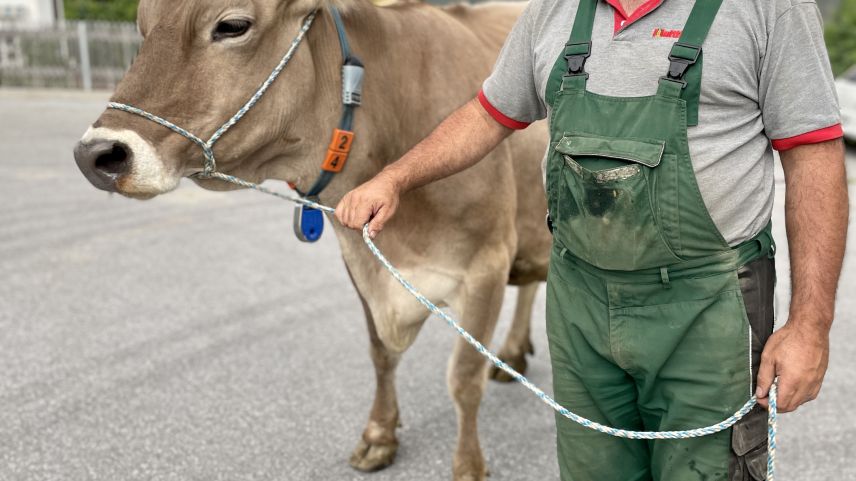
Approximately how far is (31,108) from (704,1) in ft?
43.1

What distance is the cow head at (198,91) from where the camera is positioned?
1.89m

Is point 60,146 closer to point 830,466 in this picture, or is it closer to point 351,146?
point 351,146

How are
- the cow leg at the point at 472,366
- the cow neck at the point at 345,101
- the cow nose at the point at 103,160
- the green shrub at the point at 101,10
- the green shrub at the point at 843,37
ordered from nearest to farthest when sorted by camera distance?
the cow nose at the point at 103,160, the cow neck at the point at 345,101, the cow leg at the point at 472,366, the green shrub at the point at 843,37, the green shrub at the point at 101,10

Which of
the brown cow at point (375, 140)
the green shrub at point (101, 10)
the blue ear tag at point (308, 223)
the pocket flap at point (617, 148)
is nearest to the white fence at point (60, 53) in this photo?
the green shrub at point (101, 10)

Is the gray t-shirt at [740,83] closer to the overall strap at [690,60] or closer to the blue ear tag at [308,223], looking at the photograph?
the overall strap at [690,60]

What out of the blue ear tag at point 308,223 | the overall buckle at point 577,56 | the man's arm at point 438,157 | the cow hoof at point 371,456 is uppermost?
the overall buckle at point 577,56

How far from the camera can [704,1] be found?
5.06 ft

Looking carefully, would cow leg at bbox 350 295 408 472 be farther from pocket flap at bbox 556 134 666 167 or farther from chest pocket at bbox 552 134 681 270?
pocket flap at bbox 556 134 666 167

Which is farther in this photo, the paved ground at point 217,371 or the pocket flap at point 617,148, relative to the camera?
the paved ground at point 217,371

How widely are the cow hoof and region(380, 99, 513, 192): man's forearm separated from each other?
1.44 metres

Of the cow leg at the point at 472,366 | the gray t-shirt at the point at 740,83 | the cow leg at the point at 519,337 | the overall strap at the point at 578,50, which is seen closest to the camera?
the gray t-shirt at the point at 740,83

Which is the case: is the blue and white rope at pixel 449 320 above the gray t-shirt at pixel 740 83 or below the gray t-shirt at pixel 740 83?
below

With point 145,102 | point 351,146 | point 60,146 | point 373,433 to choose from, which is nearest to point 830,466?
point 373,433

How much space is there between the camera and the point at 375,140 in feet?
7.95
